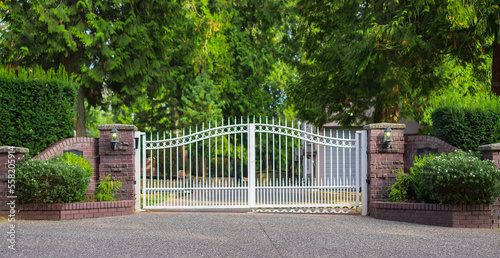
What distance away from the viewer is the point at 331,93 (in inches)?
611

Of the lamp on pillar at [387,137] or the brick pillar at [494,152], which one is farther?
the lamp on pillar at [387,137]

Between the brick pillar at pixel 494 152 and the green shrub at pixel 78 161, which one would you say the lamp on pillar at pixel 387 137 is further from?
the green shrub at pixel 78 161

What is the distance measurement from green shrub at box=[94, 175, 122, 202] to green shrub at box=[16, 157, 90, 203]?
2.68ft

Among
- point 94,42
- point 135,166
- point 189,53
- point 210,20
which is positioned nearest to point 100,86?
point 94,42

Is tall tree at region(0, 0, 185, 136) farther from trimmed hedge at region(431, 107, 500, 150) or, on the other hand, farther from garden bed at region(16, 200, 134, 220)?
trimmed hedge at region(431, 107, 500, 150)

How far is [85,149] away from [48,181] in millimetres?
1549

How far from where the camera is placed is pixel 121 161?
1039 centimetres

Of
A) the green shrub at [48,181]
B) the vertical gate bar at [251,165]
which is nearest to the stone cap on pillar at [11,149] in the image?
the green shrub at [48,181]

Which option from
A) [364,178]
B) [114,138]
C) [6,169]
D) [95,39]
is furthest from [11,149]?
[364,178]

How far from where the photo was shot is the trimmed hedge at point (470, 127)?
1002 centimetres

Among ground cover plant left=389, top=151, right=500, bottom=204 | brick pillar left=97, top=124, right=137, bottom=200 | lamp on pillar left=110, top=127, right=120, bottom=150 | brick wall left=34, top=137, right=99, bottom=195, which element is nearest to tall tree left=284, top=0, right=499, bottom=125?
ground cover plant left=389, top=151, right=500, bottom=204

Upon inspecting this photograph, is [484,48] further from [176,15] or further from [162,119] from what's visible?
[162,119]

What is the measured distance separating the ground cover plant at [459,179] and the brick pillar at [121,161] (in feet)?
18.4

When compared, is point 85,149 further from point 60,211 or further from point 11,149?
point 60,211
